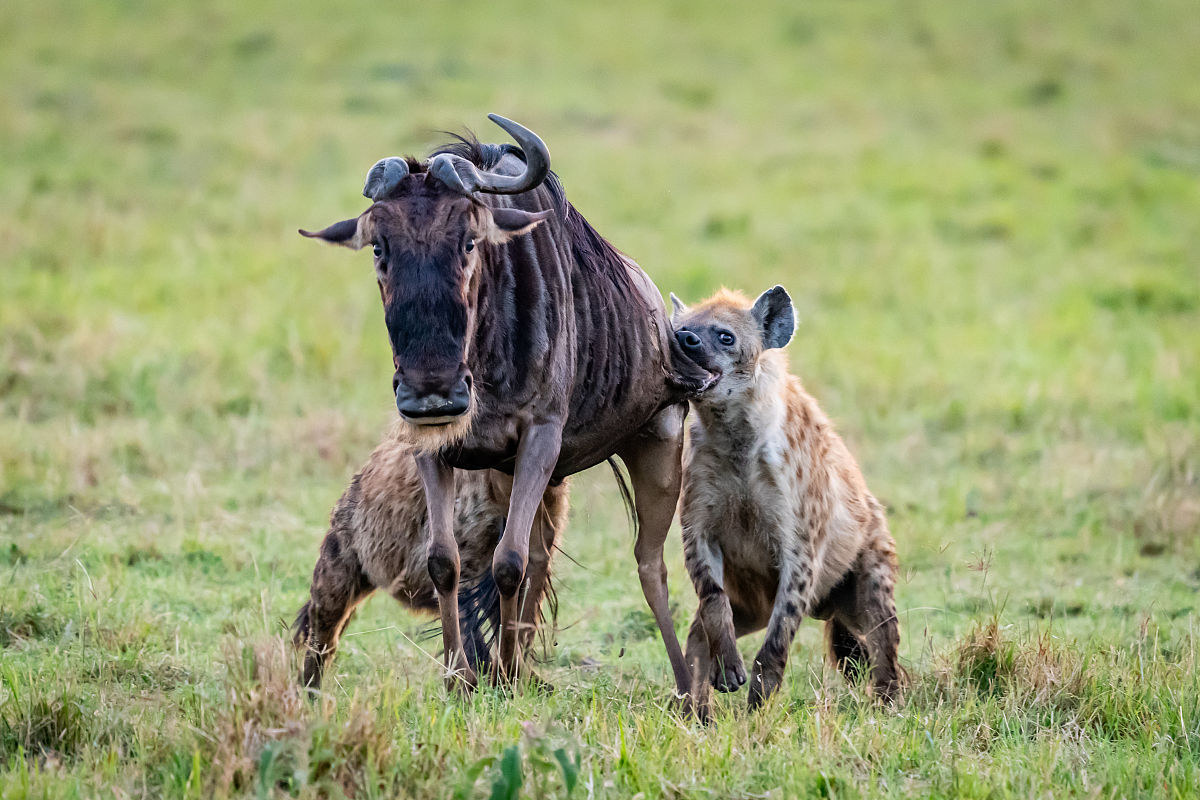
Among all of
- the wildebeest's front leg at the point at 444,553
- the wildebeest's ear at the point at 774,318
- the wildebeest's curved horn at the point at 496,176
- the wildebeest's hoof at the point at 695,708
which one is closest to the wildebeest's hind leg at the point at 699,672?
the wildebeest's hoof at the point at 695,708

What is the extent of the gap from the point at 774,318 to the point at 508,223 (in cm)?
165

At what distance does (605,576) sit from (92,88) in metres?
11.3

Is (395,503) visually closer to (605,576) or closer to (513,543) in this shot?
(513,543)

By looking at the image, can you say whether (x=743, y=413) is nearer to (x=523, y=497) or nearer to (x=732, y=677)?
(x=732, y=677)

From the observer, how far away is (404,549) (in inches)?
200

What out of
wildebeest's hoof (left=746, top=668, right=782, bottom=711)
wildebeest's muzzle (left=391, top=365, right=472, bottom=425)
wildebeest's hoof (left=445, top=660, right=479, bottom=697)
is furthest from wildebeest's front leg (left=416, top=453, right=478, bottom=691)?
wildebeest's hoof (left=746, top=668, right=782, bottom=711)

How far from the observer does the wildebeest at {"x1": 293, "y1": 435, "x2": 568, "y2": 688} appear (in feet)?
16.3

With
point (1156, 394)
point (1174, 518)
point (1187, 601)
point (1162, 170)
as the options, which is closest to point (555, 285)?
point (1187, 601)

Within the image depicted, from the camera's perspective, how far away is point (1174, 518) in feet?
22.7

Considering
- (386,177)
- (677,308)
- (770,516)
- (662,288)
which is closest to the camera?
(386,177)

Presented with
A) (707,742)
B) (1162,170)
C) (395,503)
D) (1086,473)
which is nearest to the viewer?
(707,742)

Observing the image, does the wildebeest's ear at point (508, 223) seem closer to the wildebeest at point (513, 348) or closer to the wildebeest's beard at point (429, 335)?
the wildebeest at point (513, 348)

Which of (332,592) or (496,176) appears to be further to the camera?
(332,592)

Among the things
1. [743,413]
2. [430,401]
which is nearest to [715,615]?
[743,413]
